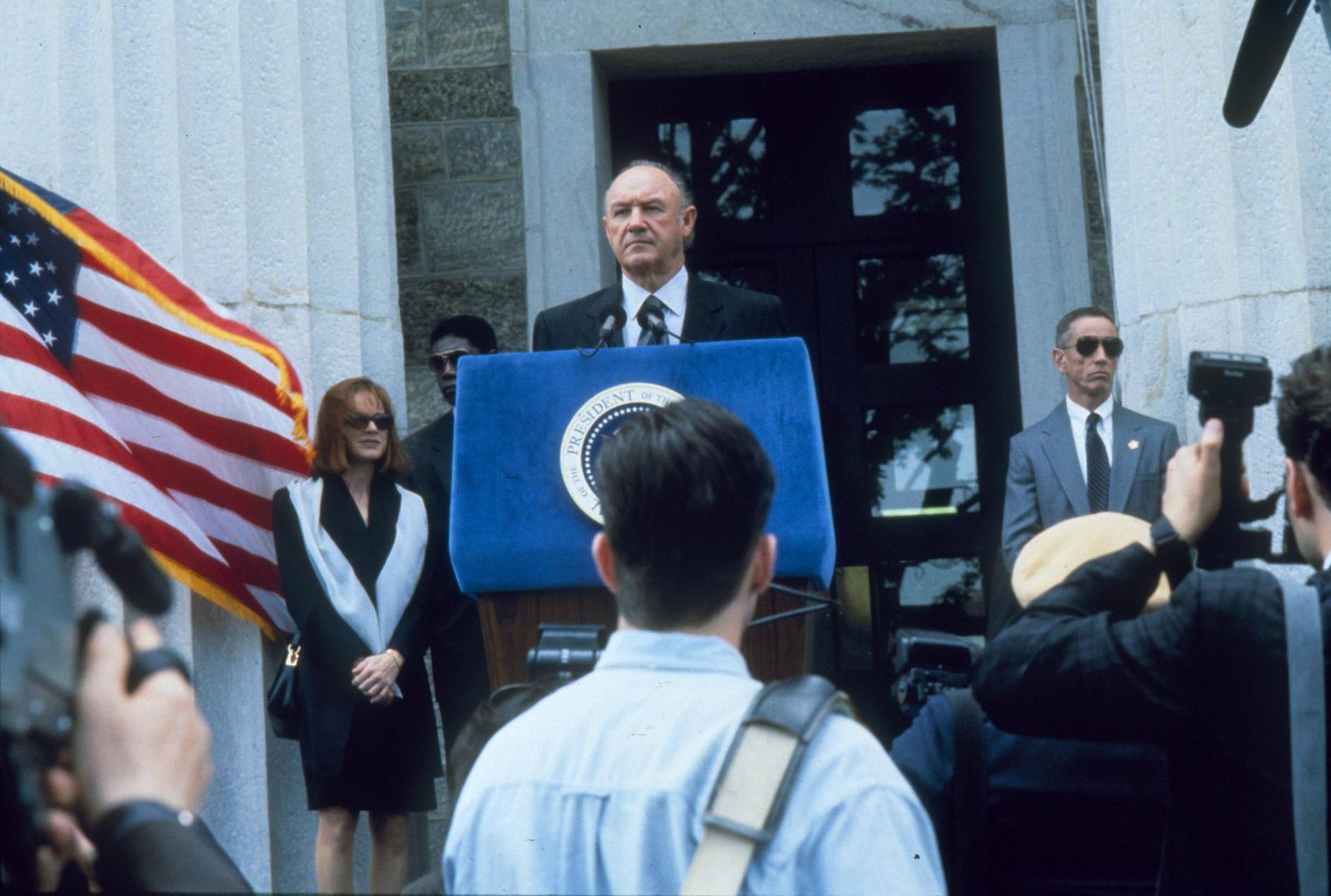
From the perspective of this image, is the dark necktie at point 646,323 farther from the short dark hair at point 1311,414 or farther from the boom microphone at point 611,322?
the short dark hair at point 1311,414

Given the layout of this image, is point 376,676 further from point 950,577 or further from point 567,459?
point 950,577

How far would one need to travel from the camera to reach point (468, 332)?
19.9 ft

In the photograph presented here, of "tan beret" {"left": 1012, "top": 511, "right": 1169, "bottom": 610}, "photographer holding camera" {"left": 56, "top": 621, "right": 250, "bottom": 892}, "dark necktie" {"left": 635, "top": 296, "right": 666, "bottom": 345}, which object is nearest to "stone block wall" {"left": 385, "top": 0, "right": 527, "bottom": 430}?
"dark necktie" {"left": 635, "top": 296, "right": 666, "bottom": 345}

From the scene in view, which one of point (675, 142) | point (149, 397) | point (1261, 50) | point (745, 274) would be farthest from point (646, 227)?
point (675, 142)

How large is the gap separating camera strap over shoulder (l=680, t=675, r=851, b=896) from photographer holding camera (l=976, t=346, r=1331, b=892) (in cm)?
73

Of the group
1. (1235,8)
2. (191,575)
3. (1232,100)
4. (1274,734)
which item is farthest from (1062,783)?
(1235,8)

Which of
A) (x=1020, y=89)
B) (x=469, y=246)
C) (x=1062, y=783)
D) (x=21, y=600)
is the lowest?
(x=1062, y=783)

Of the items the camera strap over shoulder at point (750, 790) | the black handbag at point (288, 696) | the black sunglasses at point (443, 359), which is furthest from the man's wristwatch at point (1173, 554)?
the black sunglasses at point (443, 359)

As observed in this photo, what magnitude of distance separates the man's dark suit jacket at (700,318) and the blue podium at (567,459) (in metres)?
0.77

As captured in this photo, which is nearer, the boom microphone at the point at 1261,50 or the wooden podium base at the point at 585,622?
the boom microphone at the point at 1261,50

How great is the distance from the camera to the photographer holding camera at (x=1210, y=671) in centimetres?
214

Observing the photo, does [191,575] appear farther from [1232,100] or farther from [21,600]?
[21,600]

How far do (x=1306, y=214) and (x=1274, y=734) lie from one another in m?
3.30

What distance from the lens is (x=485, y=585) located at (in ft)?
12.1
